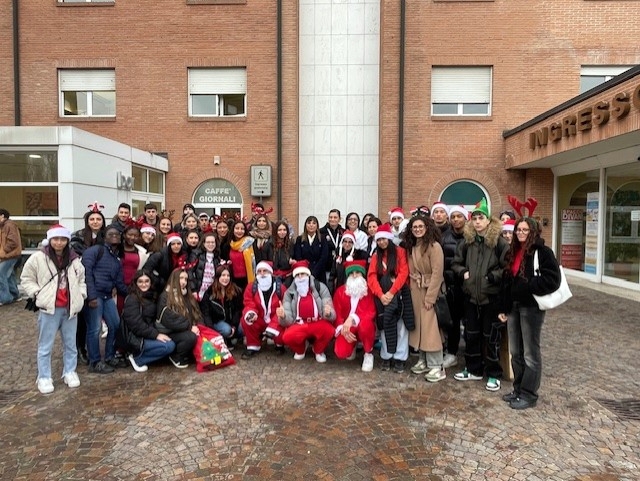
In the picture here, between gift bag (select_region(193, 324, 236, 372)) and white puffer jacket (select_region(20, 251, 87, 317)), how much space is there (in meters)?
1.34

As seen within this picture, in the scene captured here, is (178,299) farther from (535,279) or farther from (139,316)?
(535,279)

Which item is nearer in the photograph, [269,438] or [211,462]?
[211,462]

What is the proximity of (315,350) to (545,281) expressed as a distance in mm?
2795

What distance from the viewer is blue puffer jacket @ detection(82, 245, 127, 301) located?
4.91 metres

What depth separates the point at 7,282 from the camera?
8.53 m

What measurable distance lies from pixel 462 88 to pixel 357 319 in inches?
435

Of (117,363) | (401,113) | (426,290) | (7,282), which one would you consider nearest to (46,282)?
(117,363)

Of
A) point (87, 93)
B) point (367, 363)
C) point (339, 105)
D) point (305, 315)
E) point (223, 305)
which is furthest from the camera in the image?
point (339, 105)

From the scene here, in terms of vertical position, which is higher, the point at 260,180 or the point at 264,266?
the point at 260,180

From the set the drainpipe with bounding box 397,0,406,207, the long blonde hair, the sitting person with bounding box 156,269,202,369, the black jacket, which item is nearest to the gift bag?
the sitting person with bounding box 156,269,202,369

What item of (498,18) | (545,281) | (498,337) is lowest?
(498,337)

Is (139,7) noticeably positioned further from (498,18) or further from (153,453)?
(153,453)

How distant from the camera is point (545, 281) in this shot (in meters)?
3.90

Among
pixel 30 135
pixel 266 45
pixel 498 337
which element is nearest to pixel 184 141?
pixel 266 45
